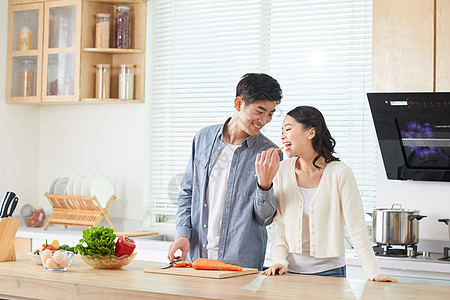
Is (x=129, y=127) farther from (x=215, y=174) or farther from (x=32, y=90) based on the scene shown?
(x=215, y=174)

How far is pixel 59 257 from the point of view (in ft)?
7.08

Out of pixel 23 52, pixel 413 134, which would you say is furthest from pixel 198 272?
pixel 23 52

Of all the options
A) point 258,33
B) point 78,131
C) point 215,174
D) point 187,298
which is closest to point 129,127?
point 78,131

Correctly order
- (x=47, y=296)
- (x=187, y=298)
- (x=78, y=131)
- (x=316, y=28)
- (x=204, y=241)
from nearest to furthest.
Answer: (x=187, y=298), (x=47, y=296), (x=204, y=241), (x=316, y=28), (x=78, y=131)

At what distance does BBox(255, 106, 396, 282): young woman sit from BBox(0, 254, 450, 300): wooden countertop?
0.37ft

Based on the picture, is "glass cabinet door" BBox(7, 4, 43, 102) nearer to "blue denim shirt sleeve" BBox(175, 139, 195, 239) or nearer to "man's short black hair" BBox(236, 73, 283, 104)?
"blue denim shirt sleeve" BBox(175, 139, 195, 239)

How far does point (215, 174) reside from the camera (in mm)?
2521

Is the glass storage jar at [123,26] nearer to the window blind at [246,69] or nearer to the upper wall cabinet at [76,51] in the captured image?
the upper wall cabinet at [76,51]

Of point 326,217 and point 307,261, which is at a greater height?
point 326,217

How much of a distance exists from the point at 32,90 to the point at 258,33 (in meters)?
1.60

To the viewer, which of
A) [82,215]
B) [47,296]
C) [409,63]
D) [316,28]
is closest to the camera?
[47,296]

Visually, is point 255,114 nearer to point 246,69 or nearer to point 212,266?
point 212,266

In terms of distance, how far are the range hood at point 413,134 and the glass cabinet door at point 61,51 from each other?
1972mm

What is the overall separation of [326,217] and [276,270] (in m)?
0.26
